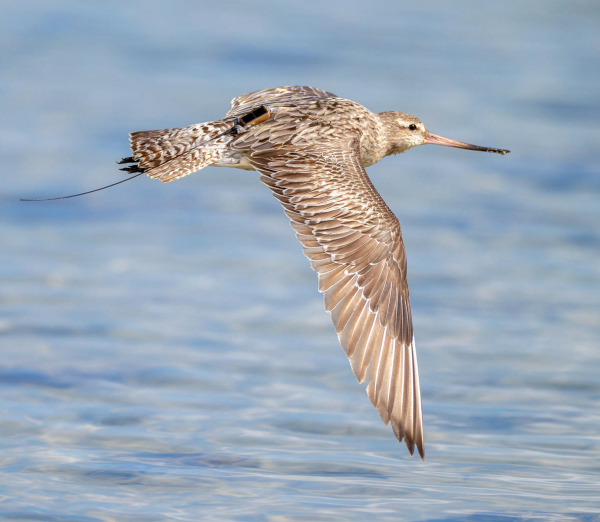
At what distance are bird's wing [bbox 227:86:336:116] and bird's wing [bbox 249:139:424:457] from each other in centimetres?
88

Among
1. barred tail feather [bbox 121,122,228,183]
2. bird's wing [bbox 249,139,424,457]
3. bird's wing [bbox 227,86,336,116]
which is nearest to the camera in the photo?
bird's wing [bbox 249,139,424,457]

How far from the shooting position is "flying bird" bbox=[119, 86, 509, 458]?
7.86m

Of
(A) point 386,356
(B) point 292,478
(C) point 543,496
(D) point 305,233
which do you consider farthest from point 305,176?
(C) point 543,496

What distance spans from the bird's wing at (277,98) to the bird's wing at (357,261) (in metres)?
0.88

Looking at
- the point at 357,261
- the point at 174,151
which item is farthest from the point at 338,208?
the point at 174,151

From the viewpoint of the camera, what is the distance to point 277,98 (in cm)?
979

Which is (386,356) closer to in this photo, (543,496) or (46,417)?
(543,496)

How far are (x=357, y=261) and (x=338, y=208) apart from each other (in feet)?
1.22

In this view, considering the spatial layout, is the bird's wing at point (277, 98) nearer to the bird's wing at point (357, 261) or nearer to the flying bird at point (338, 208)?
the flying bird at point (338, 208)

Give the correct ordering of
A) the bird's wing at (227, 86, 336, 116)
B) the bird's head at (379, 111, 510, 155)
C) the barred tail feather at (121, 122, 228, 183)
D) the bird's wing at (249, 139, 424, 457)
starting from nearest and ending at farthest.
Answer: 1. the bird's wing at (249, 139, 424, 457)
2. the barred tail feather at (121, 122, 228, 183)
3. the bird's wing at (227, 86, 336, 116)
4. the bird's head at (379, 111, 510, 155)

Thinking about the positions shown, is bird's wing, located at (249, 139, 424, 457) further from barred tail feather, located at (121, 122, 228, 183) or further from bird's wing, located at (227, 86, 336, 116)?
bird's wing, located at (227, 86, 336, 116)

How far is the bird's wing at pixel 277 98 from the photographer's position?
9.54 m

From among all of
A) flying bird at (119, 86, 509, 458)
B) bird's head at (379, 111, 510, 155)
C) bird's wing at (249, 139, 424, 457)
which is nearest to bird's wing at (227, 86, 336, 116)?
flying bird at (119, 86, 509, 458)

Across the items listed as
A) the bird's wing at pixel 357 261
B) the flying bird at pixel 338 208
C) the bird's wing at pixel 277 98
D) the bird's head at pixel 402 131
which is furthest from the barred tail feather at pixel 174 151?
the bird's head at pixel 402 131
